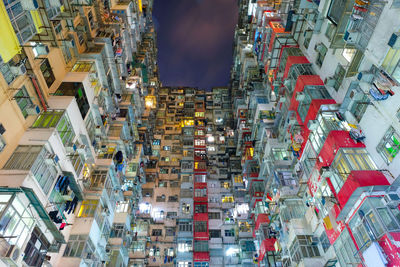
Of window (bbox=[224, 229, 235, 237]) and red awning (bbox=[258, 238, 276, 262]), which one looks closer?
red awning (bbox=[258, 238, 276, 262])

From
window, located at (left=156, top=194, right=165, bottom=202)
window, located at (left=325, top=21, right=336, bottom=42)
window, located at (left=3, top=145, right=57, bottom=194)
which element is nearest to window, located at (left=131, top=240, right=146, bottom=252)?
window, located at (left=156, top=194, right=165, bottom=202)

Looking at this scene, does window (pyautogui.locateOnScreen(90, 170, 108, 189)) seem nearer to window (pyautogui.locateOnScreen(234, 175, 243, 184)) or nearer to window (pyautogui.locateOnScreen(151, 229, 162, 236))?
window (pyautogui.locateOnScreen(151, 229, 162, 236))

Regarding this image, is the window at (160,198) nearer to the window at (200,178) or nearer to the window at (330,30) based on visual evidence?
the window at (200,178)

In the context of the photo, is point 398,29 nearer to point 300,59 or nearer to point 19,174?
point 300,59

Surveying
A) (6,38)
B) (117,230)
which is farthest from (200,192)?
(6,38)

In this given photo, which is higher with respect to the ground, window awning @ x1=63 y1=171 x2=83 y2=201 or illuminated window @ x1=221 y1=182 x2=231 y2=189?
illuminated window @ x1=221 y1=182 x2=231 y2=189

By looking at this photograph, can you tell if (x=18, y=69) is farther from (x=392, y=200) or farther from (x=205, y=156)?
(x=205, y=156)
